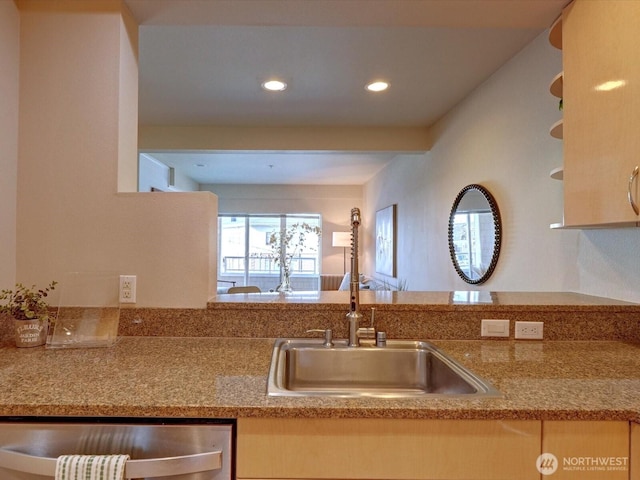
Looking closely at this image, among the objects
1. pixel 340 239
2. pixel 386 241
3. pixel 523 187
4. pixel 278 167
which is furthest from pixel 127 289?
pixel 340 239

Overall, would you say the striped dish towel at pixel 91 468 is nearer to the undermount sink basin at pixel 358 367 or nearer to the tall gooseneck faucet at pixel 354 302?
the undermount sink basin at pixel 358 367

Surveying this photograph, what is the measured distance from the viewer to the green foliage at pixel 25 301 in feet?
4.12

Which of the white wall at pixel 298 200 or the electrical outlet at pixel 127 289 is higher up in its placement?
the white wall at pixel 298 200

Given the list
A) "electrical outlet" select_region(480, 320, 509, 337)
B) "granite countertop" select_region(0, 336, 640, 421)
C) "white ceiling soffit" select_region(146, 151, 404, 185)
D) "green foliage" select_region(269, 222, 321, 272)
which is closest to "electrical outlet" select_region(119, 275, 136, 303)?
"granite countertop" select_region(0, 336, 640, 421)

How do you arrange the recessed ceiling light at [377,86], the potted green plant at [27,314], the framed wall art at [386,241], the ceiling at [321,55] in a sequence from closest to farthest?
the potted green plant at [27,314] < the ceiling at [321,55] < the recessed ceiling light at [377,86] < the framed wall art at [386,241]

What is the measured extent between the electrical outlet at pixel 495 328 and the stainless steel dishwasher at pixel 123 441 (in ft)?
3.35

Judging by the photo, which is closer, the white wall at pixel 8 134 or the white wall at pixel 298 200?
the white wall at pixel 8 134

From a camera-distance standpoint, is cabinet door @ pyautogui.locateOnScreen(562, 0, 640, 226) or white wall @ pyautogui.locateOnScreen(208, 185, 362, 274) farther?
white wall @ pyautogui.locateOnScreen(208, 185, 362, 274)

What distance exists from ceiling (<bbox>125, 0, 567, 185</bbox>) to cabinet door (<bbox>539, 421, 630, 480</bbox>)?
5.02 feet

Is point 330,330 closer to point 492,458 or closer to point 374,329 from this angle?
point 374,329

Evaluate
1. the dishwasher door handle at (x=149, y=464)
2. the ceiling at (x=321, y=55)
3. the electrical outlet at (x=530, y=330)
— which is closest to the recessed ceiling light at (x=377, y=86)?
the ceiling at (x=321, y=55)

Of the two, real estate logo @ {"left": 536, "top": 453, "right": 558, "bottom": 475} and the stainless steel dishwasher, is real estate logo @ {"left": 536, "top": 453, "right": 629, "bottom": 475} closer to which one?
real estate logo @ {"left": 536, "top": 453, "right": 558, "bottom": 475}

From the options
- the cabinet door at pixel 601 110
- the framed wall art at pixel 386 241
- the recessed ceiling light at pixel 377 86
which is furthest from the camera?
the framed wall art at pixel 386 241

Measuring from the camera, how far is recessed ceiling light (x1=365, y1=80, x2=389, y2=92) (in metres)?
2.55
